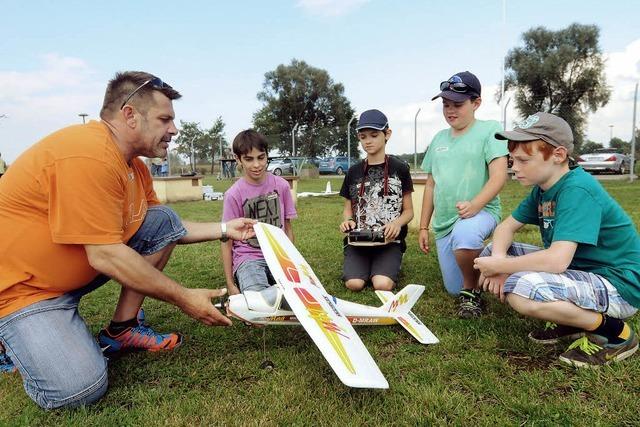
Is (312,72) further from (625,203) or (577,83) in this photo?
(625,203)

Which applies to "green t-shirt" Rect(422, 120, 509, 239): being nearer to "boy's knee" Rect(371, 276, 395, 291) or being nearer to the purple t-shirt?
"boy's knee" Rect(371, 276, 395, 291)

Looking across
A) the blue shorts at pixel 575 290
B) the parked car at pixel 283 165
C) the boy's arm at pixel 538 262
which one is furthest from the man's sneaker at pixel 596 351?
the parked car at pixel 283 165

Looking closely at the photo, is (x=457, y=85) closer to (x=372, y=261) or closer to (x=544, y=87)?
(x=372, y=261)

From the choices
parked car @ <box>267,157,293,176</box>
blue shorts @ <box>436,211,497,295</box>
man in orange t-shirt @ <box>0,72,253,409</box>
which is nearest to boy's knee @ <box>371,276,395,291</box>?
blue shorts @ <box>436,211,497,295</box>

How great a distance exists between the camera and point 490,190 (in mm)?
4066

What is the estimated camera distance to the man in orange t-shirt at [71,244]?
2.58 meters

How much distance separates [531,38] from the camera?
123ft

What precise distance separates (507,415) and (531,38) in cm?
4168

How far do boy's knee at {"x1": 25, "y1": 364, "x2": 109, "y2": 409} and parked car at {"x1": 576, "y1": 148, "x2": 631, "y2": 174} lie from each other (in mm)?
24659

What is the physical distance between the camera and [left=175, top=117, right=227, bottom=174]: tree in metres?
32.7

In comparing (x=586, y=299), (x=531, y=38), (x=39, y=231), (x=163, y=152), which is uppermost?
(x=531, y=38)

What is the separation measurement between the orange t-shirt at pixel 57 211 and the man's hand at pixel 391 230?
272 cm

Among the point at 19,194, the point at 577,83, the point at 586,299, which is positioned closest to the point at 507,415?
the point at 586,299

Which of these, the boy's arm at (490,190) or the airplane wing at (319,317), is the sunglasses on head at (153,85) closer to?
the airplane wing at (319,317)
